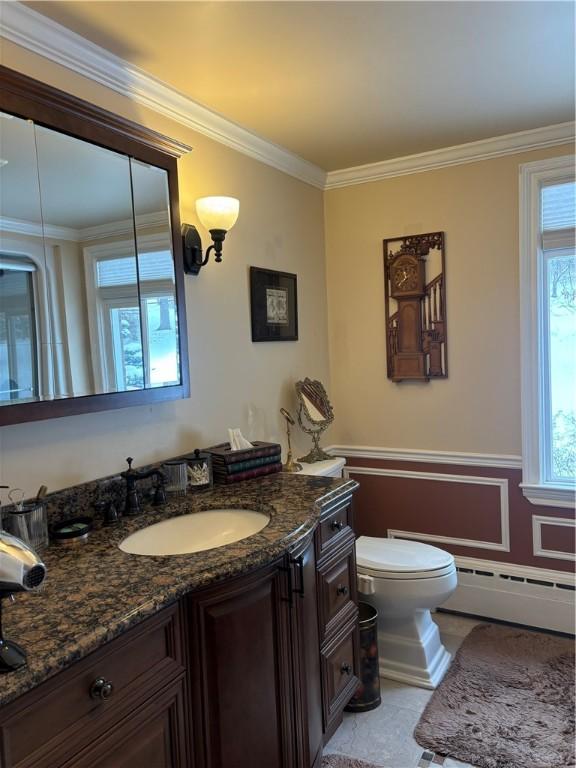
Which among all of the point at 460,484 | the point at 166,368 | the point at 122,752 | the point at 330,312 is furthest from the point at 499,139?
the point at 122,752

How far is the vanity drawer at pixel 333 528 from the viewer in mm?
1774

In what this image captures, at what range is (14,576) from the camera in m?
0.90

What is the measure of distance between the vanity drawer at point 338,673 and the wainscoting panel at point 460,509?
107 cm

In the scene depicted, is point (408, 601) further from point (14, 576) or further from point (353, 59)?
point (353, 59)

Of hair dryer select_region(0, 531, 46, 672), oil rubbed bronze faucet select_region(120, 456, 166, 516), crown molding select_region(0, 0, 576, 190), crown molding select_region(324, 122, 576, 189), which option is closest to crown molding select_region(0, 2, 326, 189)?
crown molding select_region(0, 0, 576, 190)

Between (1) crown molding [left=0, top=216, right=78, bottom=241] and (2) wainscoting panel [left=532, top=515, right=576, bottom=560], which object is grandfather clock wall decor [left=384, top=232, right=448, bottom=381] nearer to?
(2) wainscoting panel [left=532, top=515, right=576, bottom=560]

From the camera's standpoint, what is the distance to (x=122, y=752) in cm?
109

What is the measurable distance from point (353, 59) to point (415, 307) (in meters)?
1.35

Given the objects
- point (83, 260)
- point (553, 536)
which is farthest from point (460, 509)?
point (83, 260)

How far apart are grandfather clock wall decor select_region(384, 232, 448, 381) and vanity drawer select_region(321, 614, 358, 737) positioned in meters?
1.39

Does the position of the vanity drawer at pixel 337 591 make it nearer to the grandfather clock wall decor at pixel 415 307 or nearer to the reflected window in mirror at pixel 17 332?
the reflected window in mirror at pixel 17 332

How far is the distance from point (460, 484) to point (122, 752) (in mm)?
2150

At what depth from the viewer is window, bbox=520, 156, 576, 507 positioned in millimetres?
2562

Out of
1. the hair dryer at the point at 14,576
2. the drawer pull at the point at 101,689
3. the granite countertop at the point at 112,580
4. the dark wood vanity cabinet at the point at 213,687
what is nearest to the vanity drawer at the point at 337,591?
the dark wood vanity cabinet at the point at 213,687
